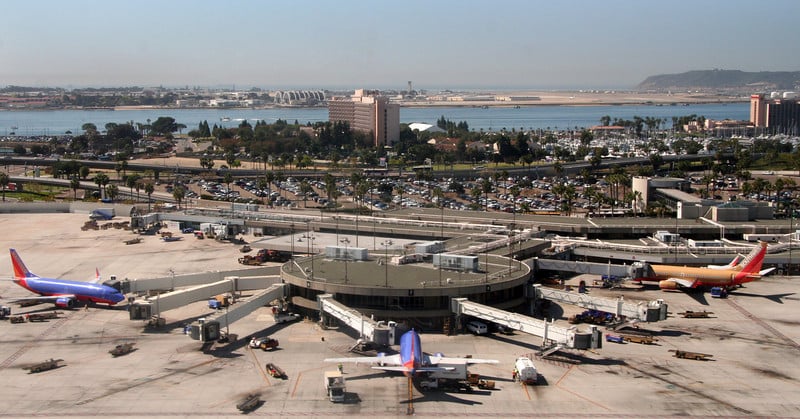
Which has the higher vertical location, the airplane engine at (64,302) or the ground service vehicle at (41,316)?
the airplane engine at (64,302)

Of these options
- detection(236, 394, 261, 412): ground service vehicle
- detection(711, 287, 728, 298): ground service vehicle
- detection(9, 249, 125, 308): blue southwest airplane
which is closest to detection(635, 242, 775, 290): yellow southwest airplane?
detection(711, 287, 728, 298): ground service vehicle

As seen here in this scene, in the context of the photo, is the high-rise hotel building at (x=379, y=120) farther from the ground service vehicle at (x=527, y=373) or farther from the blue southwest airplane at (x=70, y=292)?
the ground service vehicle at (x=527, y=373)

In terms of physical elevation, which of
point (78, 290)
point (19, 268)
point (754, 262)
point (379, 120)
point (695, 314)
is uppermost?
point (379, 120)

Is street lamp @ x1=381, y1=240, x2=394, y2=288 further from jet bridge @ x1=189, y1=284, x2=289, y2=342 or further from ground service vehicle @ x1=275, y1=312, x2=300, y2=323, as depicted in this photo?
jet bridge @ x1=189, y1=284, x2=289, y2=342

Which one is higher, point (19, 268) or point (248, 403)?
point (19, 268)

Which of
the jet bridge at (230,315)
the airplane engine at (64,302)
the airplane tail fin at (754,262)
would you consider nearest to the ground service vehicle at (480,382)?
the jet bridge at (230,315)

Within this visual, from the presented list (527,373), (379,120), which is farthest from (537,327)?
(379,120)

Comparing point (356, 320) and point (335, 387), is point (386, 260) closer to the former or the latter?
point (356, 320)
